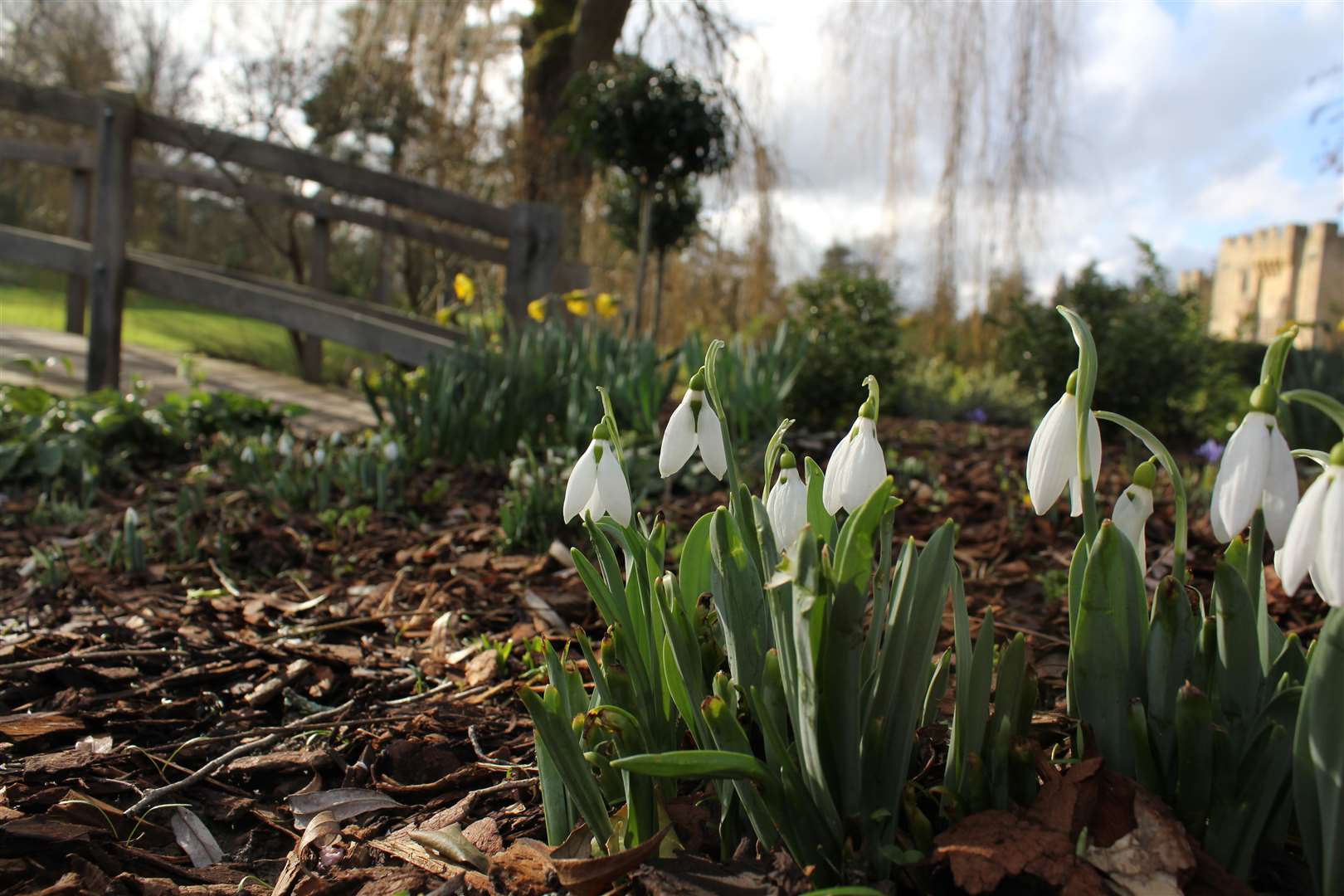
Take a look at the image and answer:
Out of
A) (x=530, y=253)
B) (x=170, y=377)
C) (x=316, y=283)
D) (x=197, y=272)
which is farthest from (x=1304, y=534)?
(x=316, y=283)

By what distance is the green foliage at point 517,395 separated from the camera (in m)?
3.69

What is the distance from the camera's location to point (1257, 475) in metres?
0.80

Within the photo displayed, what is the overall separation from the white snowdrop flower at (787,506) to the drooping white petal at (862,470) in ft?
0.24

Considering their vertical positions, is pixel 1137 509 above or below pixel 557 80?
below

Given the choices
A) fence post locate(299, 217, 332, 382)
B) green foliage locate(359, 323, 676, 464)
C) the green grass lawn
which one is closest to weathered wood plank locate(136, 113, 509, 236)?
green foliage locate(359, 323, 676, 464)

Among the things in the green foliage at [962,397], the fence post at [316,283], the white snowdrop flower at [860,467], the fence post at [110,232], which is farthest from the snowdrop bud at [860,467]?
the fence post at [316,283]

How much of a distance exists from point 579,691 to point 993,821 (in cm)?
47

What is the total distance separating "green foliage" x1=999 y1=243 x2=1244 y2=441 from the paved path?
14.2ft

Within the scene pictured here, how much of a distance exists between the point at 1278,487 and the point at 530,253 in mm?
4908

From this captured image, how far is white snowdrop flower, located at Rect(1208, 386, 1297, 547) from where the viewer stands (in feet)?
2.62

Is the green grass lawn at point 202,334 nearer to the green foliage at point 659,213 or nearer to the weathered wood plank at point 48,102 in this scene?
the weathered wood plank at point 48,102

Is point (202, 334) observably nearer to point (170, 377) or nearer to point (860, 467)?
point (170, 377)

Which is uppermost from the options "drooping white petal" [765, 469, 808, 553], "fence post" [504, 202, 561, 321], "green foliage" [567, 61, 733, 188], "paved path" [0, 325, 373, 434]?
"green foliage" [567, 61, 733, 188]

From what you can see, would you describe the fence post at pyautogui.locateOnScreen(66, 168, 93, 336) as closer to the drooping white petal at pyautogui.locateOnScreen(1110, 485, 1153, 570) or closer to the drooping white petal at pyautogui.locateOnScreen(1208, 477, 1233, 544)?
the drooping white petal at pyautogui.locateOnScreen(1110, 485, 1153, 570)
